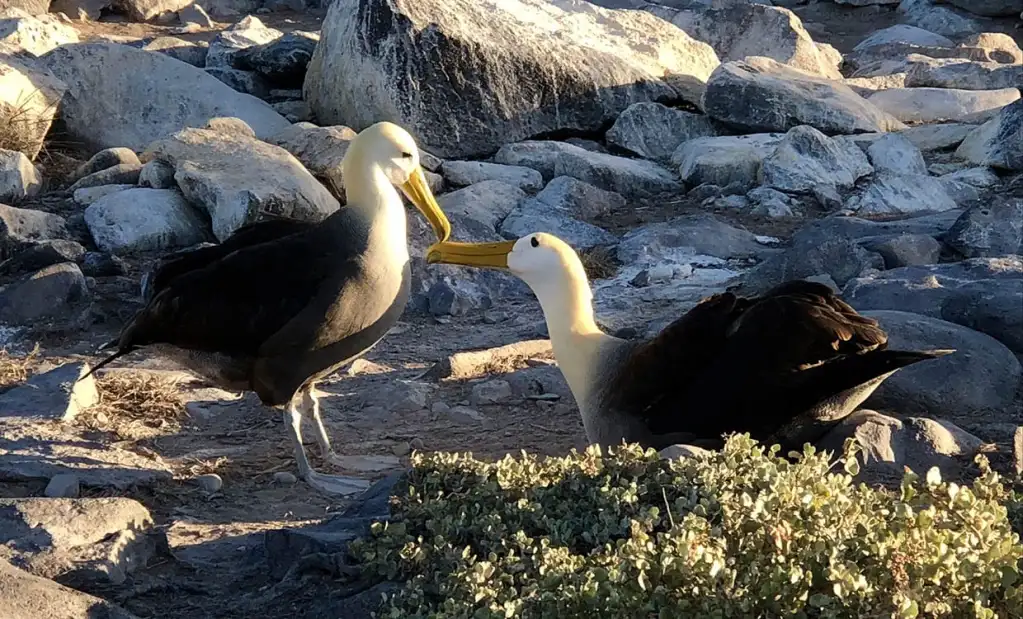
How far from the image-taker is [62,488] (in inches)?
197

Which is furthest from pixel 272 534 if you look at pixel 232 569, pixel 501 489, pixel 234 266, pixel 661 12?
pixel 661 12

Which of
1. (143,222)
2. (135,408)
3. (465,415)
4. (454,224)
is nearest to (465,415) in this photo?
(465,415)

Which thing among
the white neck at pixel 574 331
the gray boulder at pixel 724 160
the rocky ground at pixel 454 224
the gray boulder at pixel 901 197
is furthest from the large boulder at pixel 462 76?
the white neck at pixel 574 331

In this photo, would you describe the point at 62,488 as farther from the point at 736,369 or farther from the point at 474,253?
the point at 736,369

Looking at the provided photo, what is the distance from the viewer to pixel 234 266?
5.60 m

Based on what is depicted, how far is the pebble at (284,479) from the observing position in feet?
18.2

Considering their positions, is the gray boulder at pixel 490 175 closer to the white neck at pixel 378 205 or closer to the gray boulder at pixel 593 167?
the gray boulder at pixel 593 167

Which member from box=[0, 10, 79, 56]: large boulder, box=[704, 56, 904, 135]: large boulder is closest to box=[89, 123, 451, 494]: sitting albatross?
box=[704, 56, 904, 135]: large boulder

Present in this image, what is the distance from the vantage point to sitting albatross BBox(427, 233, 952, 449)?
184 inches

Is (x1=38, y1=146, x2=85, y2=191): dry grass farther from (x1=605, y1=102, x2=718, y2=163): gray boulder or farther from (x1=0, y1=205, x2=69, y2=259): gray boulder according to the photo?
(x1=605, y1=102, x2=718, y2=163): gray boulder

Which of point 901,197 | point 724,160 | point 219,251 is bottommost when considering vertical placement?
point 724,160

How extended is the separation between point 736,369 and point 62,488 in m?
2.49

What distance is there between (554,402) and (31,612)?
3268 millimetres

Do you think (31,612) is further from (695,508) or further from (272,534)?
(695,508)
